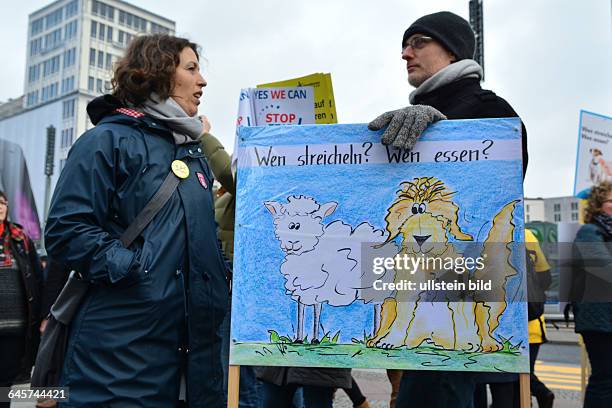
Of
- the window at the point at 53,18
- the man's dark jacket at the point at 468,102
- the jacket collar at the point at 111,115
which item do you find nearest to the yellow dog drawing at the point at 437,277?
the man's dark jacket at the point at 468,102

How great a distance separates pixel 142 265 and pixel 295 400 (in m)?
2.25

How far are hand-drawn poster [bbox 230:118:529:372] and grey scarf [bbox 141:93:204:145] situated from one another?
1.31ft

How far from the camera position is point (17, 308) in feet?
13.5

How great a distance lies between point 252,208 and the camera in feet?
7.61

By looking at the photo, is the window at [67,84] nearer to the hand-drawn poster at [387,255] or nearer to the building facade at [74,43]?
the building facade at [74,43]

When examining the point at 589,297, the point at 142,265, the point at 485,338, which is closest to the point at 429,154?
the point at 485,338

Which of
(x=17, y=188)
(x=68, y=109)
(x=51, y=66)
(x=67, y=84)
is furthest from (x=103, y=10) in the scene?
(x=17, y=188)

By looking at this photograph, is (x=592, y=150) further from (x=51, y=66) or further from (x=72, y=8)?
(x=72, y=8)

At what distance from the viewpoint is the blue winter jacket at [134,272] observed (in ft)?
6.93

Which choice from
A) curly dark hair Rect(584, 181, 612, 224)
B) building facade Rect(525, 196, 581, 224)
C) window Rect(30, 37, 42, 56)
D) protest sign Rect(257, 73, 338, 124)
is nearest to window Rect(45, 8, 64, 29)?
window Rect(30, 37, 42, 56)

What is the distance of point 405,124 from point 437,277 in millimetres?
543

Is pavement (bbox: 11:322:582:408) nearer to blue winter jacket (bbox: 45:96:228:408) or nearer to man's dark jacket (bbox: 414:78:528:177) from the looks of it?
blue winter jacket (bbox: 45:96:228:408)

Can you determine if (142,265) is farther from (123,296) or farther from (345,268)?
(345,268)

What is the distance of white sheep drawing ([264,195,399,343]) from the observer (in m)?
2.20
